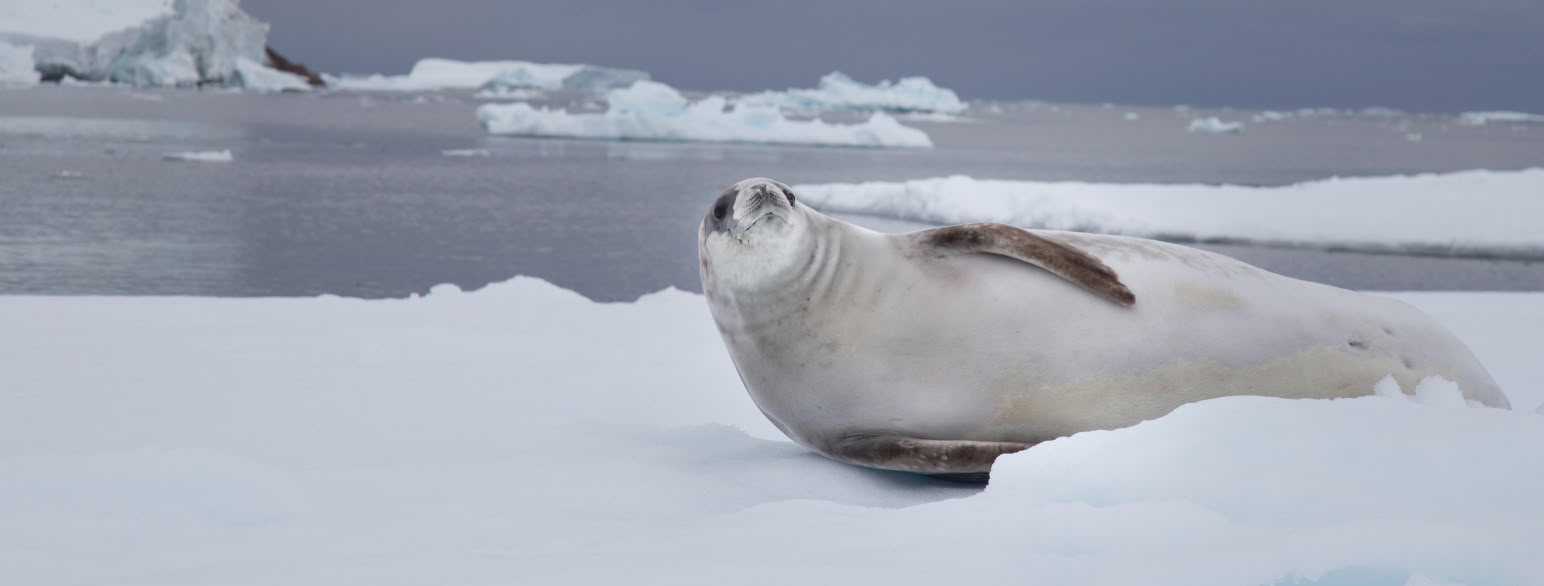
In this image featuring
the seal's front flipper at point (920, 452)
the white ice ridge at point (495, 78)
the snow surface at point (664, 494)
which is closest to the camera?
the snow surface at point (664, 494)

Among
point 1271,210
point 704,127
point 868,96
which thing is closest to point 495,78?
point 868,96

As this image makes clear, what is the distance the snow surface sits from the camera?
67.9 inches

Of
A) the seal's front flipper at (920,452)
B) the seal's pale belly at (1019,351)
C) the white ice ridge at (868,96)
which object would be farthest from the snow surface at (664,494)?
the white ice ridge at (868,96)

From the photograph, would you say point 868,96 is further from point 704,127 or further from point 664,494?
point 664,494

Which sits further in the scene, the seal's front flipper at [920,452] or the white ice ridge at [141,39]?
the white ice ridge at [141,39]

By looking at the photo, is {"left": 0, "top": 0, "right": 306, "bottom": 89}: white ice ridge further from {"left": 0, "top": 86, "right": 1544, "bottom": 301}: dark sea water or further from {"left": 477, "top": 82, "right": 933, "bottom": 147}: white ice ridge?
{"left": 477, "top": 82, "right": 933, "bottom": 147}: white ice ridge

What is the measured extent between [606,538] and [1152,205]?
46.5ft

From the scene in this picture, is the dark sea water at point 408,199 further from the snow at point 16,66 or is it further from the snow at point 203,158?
the snow at point 16,66

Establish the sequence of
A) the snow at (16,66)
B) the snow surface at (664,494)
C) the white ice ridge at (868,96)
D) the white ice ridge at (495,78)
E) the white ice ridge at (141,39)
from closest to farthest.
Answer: the snow surface at (664,494) < the white ice ridge at (141,39) < the snow at (16,66) < the white ice ridge at (868,96) < the white ice ridge at (495,78)

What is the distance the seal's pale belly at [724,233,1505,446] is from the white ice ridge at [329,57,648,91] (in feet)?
197

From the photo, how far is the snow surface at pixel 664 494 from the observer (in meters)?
1.73

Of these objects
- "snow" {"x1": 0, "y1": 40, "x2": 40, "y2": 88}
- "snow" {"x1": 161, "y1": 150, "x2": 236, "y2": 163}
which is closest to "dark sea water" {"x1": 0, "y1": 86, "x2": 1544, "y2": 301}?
"snow" {"x1": 161, "y1": 150, "x2": 236, "y2": 163}

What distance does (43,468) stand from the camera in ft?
7.77

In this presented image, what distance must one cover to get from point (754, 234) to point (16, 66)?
5804 cm
